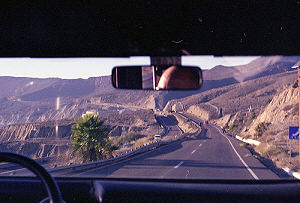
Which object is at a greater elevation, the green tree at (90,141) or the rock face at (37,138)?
the green tree at (90,141)

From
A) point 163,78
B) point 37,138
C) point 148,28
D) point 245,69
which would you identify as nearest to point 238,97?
point 37,138

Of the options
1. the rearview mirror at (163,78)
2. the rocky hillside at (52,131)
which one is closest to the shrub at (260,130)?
the rocky hillside at (52,131)

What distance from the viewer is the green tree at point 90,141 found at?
1146 cm

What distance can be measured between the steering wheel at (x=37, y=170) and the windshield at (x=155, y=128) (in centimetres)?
200

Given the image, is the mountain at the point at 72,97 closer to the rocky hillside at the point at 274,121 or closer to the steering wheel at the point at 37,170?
the steering wheel at the point at 37,170

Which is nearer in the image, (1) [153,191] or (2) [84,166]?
(1) [153,191]

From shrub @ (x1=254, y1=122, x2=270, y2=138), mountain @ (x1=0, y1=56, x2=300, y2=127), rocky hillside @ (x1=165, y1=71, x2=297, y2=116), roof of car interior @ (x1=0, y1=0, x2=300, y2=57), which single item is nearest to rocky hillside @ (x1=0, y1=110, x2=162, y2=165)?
mountain @ (x1=0, y1=56, x2=300, y2=127)

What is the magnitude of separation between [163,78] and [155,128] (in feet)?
117

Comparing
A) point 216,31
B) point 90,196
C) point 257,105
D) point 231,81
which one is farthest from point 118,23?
point 231,81

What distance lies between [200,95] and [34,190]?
70640 millimetres

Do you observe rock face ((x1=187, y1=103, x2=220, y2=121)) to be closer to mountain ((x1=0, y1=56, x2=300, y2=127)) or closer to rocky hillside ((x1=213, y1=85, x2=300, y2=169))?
mountain ((x1=0, y1=56, x2=300, y2=127))

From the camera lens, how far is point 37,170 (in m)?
2.72

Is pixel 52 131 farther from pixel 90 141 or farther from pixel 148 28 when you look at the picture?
pixel 148 28

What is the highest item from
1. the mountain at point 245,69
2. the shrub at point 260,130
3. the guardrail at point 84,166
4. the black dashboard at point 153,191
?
the mountain at point 245,69
